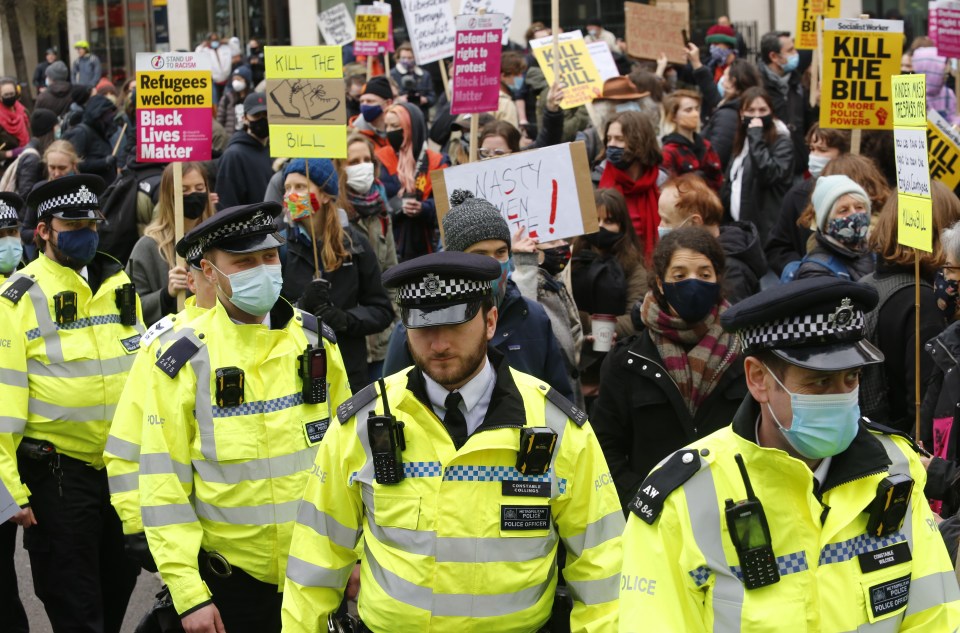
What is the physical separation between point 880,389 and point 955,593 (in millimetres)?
2688

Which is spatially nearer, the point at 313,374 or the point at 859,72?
the point at 313,374

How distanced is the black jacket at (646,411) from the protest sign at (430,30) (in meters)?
7.86

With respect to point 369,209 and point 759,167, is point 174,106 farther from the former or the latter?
point 759,167

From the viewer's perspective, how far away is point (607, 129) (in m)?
8.26

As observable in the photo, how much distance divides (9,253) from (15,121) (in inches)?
403

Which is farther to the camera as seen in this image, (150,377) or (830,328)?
(150,377)

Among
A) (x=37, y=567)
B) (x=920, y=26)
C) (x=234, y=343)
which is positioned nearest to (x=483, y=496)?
(x=234, y=343)

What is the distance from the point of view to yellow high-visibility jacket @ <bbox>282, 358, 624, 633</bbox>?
3430mm

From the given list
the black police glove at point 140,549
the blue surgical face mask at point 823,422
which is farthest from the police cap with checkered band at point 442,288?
the black police glove at point 140,549

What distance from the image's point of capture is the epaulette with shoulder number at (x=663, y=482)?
2854 mm

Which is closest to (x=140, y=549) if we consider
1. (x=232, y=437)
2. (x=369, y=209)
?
(x=232, y=437)

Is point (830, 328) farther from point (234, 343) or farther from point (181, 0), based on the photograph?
point (181, 0)

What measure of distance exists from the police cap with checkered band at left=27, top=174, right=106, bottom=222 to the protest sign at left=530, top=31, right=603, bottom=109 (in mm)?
5159

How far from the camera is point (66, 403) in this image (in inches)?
227
